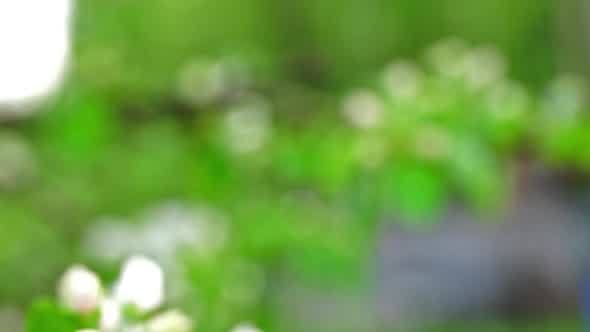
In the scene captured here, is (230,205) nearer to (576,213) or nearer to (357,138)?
(357,138)

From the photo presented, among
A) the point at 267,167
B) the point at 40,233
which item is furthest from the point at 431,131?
the point at 40,233

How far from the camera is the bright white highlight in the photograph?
137cm

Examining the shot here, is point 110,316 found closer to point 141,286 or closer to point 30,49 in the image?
point 141,286

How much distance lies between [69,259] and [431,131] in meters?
0.57

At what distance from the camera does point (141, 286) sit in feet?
1.33

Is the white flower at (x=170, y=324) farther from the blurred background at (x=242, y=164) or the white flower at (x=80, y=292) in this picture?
the blurred background at (x=242, y=164)

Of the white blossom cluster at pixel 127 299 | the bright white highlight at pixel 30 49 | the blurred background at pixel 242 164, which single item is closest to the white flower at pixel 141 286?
the white blossom cluster at pixel 127 299

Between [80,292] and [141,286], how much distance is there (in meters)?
0.03

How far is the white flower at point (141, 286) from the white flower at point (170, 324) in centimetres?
1

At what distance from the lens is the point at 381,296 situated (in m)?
3.06

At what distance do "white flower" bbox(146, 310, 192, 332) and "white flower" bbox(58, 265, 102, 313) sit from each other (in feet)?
0.08

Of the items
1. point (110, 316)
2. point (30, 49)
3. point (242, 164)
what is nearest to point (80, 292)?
point (110, 316)

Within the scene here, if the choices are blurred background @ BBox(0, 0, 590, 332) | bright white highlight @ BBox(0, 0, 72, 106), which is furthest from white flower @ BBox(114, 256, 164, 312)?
bright white highlight @ BBox(0, 0, 72, 106)

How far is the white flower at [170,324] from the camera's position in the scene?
379 mm
